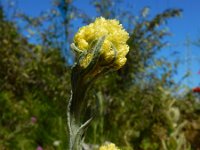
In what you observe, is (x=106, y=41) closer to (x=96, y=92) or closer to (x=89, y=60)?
(x=89, y=60)

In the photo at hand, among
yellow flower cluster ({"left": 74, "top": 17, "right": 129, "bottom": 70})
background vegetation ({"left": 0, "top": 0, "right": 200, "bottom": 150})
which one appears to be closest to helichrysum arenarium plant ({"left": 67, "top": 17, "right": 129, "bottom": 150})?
yellow flower cluster ({"left": 74, "top": 17, "right": 129, "bottom": 70})

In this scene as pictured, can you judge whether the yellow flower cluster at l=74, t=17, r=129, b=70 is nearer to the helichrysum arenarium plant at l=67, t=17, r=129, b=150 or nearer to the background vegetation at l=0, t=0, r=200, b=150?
the helichrysum arenarium plant at l=67, t=17, r=129, b=150

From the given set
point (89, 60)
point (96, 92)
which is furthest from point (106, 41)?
point (96, 92)

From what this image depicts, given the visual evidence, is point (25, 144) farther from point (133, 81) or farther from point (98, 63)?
point (98, 63)

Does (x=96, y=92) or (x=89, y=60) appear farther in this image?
(x=96, y=92)

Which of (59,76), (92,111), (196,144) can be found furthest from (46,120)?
(92,111)

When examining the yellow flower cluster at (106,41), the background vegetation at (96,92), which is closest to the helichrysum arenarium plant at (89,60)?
the yellow flower cluster at (106,41)
